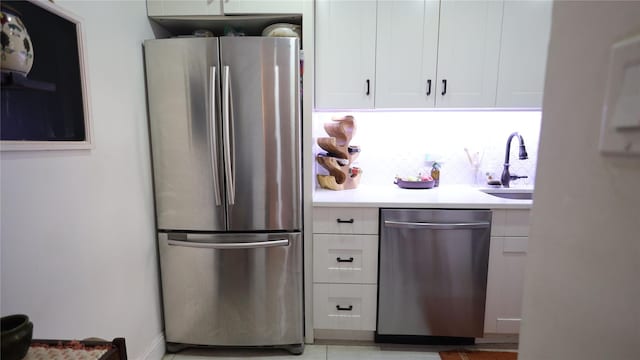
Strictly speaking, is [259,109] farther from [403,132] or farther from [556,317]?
[556,317]

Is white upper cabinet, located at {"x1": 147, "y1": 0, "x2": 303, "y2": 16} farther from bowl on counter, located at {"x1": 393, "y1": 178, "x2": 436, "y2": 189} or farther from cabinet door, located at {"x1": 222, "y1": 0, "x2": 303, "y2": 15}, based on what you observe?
bowl on counter, located at {"x1": 393, "y1": 178, "x2": 436, "y2": 189}

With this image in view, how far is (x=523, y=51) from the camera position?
1.85 metres

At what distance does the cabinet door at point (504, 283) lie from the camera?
5.69 ft

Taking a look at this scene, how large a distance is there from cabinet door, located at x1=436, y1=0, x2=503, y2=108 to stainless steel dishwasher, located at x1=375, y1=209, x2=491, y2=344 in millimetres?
734

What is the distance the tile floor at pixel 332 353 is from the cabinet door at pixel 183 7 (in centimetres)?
196

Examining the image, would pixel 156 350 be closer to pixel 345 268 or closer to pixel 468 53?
pixel 345 268

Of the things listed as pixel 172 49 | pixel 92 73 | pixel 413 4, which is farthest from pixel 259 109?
pixel 413 4

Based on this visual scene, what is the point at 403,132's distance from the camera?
2.24 m

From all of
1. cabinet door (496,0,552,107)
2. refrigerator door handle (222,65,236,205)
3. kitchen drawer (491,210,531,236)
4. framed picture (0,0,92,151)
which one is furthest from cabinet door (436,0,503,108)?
framed picture (0,0,92,151)

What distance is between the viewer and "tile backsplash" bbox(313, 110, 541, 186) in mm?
2189

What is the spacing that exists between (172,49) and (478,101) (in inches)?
70.4

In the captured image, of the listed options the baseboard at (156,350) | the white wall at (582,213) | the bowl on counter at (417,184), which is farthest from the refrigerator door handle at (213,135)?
the white wall at (582,213)

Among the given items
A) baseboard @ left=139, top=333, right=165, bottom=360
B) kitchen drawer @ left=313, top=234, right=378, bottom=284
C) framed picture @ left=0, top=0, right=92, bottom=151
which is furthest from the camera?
kitchen drawer @ left=313, top=234, right=378, bottom=284

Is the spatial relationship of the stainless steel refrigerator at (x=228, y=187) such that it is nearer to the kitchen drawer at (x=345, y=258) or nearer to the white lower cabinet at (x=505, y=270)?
the kitchen drawer at (x=345, y=258)
